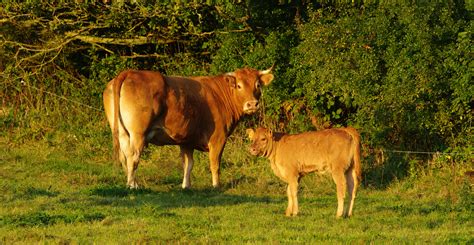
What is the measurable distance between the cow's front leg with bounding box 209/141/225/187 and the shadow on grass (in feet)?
3.28

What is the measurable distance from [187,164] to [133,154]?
1.09m

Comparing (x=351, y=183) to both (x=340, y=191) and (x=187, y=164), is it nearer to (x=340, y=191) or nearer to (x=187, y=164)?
(x=340, y=191)

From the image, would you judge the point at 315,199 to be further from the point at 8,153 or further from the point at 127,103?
the point at 8,153

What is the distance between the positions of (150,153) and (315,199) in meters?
4.89

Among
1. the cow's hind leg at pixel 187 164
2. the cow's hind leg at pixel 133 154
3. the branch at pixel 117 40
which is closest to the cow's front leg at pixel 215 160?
the cow's hind leg at pixel 187 164

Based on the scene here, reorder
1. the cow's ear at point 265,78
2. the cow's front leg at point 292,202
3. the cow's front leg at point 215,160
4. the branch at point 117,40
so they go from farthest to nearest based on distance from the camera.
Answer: the branch at point 117,40 → the cow's ear at point 265,78 → the cow's front leg at point 215,160 → the cow's front leg at point 292,202

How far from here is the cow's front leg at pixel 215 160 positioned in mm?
15141

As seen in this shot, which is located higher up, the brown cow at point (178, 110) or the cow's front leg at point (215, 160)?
the brown cow at point (178, 110)

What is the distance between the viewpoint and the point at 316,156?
11711 mm

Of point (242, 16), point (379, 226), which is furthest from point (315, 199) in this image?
point (242, 16)

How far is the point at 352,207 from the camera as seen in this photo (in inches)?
457

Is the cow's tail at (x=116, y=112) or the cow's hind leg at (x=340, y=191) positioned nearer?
the cow's hind leg at (x=340, y=191)

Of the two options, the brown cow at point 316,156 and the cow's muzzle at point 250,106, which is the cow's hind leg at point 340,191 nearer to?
the brown cow at point 316,156

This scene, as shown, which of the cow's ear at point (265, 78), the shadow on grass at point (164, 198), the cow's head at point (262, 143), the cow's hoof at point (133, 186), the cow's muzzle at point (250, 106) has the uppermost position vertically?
A: the cow's ear at point (265, 78)
